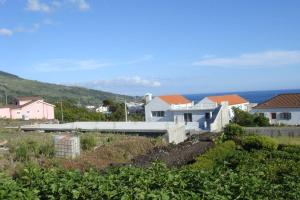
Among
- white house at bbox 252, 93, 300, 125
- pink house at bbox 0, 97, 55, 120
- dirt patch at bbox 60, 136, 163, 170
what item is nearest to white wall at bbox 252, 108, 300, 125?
white house at bbox 252, 93, 300, 125

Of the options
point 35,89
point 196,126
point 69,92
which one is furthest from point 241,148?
point 69,92

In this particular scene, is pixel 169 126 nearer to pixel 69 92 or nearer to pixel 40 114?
pixel 40 114

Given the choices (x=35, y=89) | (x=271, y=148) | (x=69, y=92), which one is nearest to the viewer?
(x=271, y=148)

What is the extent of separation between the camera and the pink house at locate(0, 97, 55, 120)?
56.8 meters

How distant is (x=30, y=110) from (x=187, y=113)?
64.0 ft

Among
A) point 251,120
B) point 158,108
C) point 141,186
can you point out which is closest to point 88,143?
point 141,186

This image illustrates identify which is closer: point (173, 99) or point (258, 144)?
point (258, 144)

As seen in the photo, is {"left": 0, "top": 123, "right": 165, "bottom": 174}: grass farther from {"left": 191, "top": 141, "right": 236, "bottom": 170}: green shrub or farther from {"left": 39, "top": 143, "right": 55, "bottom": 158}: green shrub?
{"left": 191, "top": 141, "right": 236, "bottom": 170}: green shrub

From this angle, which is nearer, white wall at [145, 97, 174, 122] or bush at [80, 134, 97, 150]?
bush at [80, 134, 97, 150]

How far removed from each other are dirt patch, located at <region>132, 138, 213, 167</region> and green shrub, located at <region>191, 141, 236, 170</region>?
0.57 m

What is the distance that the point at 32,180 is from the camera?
8.81 metres

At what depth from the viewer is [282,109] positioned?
52.9 m

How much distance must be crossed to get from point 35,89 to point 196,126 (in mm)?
94633

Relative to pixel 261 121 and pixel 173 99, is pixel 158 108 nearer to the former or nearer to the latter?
pixel 173 99
